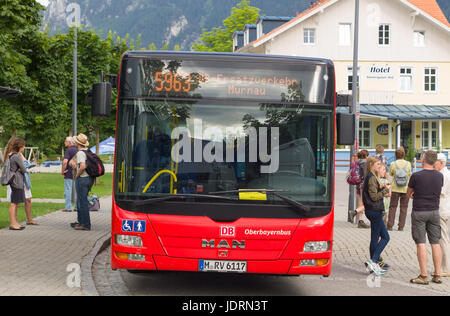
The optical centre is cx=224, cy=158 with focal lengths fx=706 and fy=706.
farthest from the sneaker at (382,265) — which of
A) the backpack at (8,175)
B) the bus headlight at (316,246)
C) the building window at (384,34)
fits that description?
the building window at (384,34)

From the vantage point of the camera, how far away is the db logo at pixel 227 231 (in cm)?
734

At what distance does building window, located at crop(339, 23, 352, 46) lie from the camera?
152 feet

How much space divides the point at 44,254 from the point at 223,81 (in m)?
4.17

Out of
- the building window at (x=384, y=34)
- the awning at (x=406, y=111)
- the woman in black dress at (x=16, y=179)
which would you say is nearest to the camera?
the woman in black dress at (x=16, y=179)

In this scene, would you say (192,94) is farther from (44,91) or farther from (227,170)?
(44,91)

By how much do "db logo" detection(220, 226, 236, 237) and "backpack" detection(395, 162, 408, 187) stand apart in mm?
7849

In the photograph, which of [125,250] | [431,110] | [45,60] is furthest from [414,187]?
[431,110]

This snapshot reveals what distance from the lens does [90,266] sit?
9172 millimetres

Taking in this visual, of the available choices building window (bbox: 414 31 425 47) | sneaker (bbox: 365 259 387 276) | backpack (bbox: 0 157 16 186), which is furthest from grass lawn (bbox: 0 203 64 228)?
building window (bbox: 414 31 425 47)

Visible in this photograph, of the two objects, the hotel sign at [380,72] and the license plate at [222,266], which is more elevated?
the hotel sign at [380,72]

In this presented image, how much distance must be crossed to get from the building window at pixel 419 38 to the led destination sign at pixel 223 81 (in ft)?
136

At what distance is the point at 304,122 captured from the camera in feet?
25.2

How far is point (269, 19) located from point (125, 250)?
4380 cm

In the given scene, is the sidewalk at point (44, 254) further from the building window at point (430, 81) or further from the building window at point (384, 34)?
the building window at point (430, 81)
